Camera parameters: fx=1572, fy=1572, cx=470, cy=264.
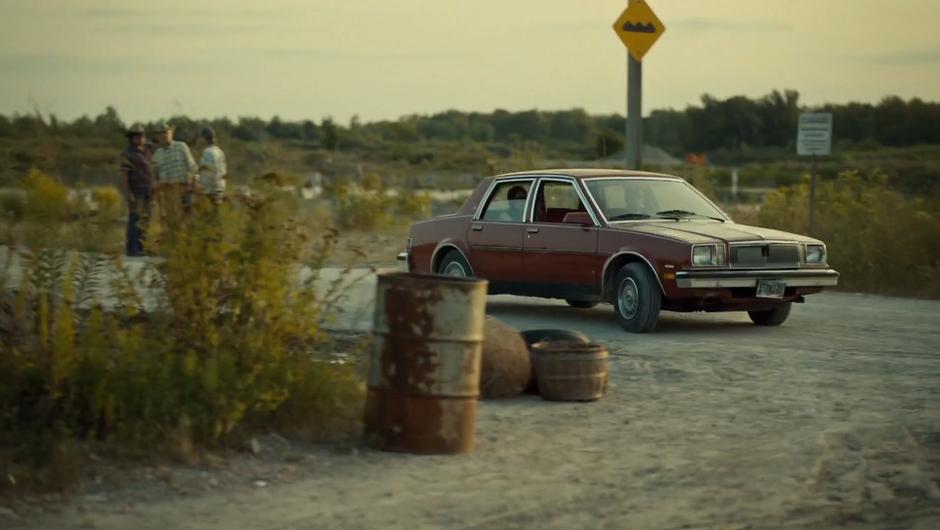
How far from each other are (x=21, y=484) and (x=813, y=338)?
26.4ft

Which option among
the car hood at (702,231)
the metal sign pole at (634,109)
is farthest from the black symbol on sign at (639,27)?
the car hood at (702,231)

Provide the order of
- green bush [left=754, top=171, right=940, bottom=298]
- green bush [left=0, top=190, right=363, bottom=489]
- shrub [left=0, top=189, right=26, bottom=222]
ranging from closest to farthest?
green bush [left=0, top=190, right=363, bottom=489] → shrub [left=0, top=189, right=26, bottom=222] → green bush [left=754, top=171, right=940, bottom=298]

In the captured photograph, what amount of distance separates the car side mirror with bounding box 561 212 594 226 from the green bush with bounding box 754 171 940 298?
635 cm

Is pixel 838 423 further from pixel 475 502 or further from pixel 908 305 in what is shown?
pixel 908 305

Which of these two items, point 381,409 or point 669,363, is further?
point 669,363

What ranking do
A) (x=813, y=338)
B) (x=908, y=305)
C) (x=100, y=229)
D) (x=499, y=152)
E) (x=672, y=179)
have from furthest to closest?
(x=499, y=152) < (x=908, y=305) < (x=672, y=179) < (x=813, y=338) < (x=100, y=229)

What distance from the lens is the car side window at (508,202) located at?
15094 millimetres

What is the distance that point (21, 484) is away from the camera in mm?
7312

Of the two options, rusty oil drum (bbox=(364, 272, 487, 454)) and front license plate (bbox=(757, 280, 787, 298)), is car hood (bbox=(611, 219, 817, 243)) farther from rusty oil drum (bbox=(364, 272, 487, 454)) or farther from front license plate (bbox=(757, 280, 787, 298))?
rusty oil drum (bbox=(364, 272, 487, 454))

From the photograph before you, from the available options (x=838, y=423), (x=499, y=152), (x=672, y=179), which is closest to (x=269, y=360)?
(x=838, y=423)

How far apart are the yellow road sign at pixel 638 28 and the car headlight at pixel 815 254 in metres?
6.98

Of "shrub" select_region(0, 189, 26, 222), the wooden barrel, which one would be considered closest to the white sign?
the wooden barrel

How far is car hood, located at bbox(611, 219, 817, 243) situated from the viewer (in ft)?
44.2

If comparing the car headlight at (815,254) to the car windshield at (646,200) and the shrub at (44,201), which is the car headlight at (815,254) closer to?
the car windshield at (646,200)
